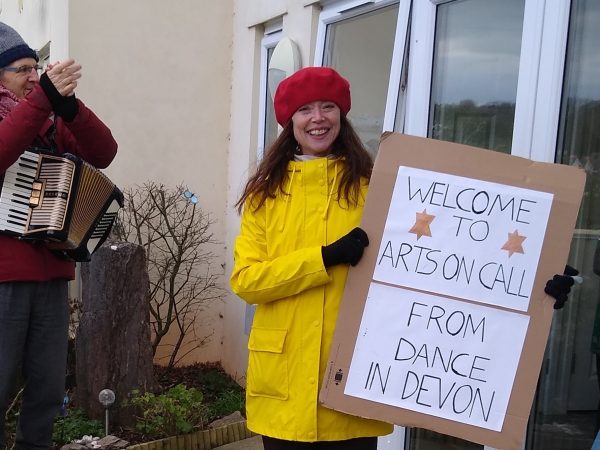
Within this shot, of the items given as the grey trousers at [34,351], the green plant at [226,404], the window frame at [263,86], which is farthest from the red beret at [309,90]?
the green plant at [226,404]

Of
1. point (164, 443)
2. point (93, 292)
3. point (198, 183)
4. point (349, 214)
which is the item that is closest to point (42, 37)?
point (198, 183)

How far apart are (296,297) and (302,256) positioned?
153 mm

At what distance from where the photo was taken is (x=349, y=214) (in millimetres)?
1839

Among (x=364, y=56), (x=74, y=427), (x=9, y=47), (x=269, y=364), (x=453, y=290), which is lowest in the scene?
(x=74, y=427)

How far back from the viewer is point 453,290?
173 centimetres

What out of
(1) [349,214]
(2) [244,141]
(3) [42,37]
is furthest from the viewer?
(3) [42,37]

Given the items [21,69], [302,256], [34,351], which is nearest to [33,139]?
[21,69]

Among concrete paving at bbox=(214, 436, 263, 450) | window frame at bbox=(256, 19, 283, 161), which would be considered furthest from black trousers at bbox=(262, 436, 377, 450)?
window frame at bbox=(256, 19, 283, 161)

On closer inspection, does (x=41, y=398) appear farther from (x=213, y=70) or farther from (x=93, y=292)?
(x=213, y=70)

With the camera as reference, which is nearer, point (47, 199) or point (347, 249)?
point (347, 249)

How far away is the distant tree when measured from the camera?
475cm

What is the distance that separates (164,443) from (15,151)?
2.20 meters

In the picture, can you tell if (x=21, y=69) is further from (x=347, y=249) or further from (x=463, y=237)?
(x=463, y=237)

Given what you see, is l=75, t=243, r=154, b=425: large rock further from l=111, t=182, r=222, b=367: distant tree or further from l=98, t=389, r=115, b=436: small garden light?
l=111, t=182, r=222, b=367: distant tree
